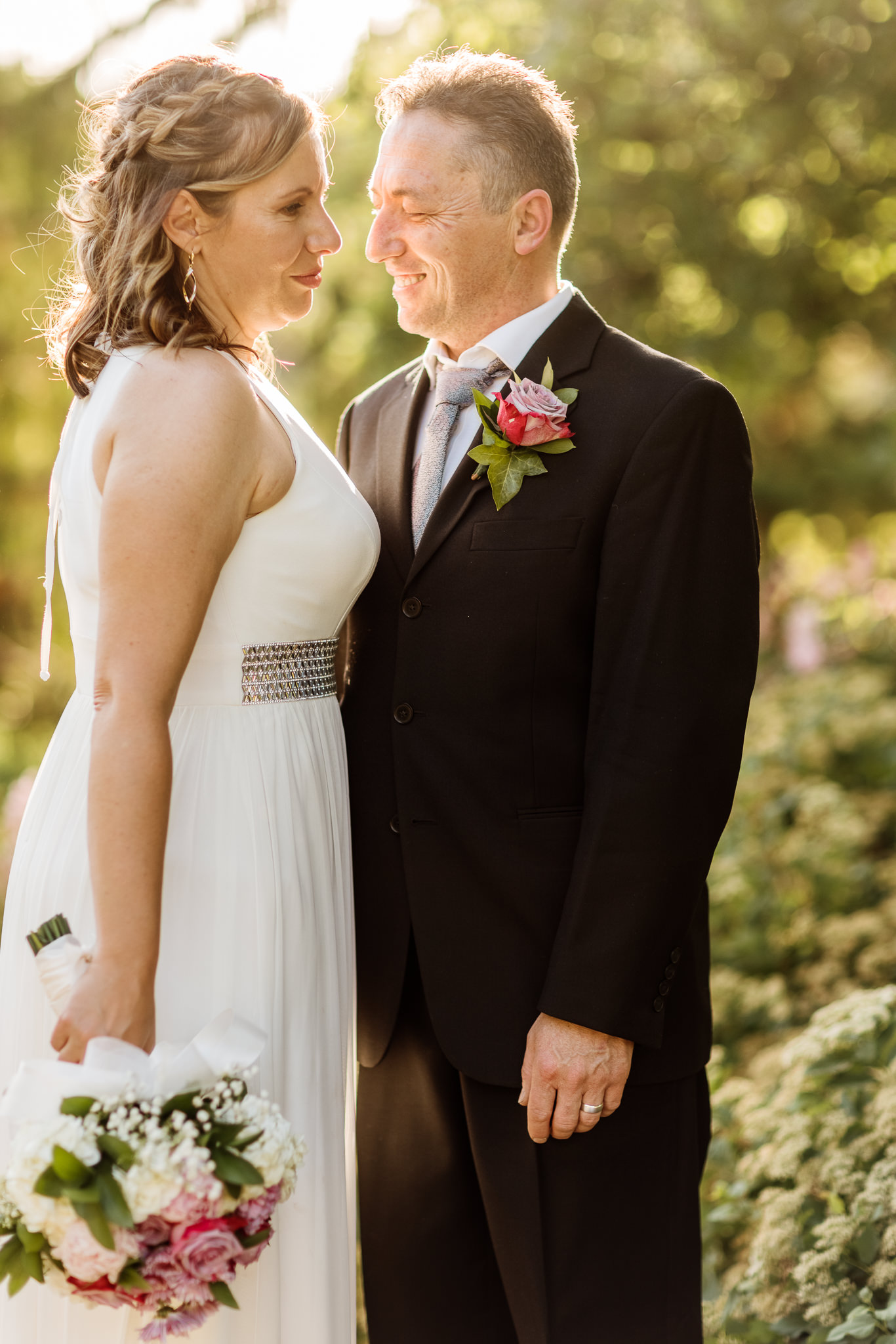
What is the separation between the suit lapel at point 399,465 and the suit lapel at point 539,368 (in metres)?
0.03

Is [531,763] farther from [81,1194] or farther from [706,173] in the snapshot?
[706,173]

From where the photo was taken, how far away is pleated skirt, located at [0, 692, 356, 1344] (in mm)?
1987

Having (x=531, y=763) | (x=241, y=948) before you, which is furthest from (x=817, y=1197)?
(x=241, y=948)

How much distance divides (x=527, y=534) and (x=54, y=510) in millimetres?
850

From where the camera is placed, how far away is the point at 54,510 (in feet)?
7.06

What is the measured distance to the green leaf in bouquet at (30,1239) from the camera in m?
1.57

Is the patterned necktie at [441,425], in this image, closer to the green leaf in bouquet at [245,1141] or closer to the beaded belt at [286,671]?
the beaded belt at [286,671]

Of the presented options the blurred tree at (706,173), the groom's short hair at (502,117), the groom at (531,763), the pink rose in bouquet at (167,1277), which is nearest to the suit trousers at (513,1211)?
the groom at (531,763)

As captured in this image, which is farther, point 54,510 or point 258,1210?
point 54,510

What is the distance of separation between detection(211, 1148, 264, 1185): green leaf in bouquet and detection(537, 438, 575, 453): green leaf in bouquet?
50.5 inches

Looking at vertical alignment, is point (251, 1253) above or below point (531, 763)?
below

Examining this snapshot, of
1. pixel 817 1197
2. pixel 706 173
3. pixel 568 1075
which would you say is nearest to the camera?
pixel 568 1075

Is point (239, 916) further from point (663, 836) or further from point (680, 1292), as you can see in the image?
point (680, 1292)

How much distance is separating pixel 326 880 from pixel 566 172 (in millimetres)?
1501
